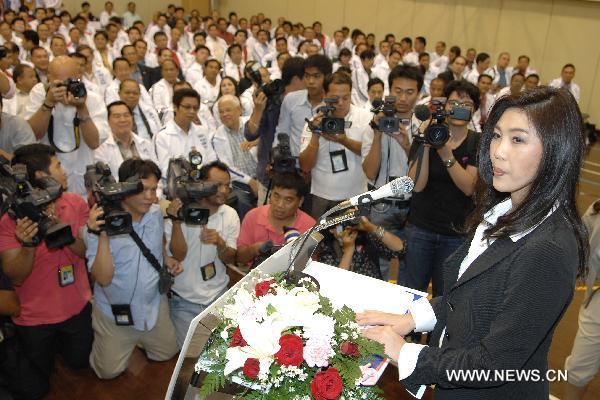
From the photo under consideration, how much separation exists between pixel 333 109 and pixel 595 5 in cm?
845

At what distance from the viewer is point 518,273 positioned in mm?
1159

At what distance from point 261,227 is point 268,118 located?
1.36m

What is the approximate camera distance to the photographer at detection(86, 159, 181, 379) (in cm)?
285

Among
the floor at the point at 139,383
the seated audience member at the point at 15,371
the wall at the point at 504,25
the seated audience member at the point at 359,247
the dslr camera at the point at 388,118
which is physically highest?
the wall at the point at 504,25

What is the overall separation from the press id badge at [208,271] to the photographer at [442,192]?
47.7 inches

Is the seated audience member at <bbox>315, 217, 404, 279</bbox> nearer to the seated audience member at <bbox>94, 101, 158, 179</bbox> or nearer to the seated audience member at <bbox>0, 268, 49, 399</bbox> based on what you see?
the seated audience member at <bbox>0, 268, 49, 399</bbox>

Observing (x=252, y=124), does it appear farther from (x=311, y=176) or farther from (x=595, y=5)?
(x=595, y=5)

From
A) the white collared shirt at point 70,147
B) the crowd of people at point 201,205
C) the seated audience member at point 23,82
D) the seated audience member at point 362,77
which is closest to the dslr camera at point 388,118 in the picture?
the crowd of people at point 201,205

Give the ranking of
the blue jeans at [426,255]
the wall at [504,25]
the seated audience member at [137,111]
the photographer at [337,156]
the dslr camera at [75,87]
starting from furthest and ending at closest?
the wall at [504,25] < the seated audience member at [137,111] < the photographer at [337,156] < the dslr camera at [75,87] < the blue jeans at [426,255]

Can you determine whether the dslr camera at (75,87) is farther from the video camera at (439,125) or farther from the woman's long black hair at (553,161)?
the woman's long black hair at (553,161)

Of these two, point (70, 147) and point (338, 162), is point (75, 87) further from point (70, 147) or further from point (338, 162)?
point (338, 162)

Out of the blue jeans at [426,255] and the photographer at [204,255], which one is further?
the photographer at [204,255]

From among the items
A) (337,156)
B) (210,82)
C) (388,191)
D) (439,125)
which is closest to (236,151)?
(337,156)

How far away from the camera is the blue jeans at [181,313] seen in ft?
10.8
